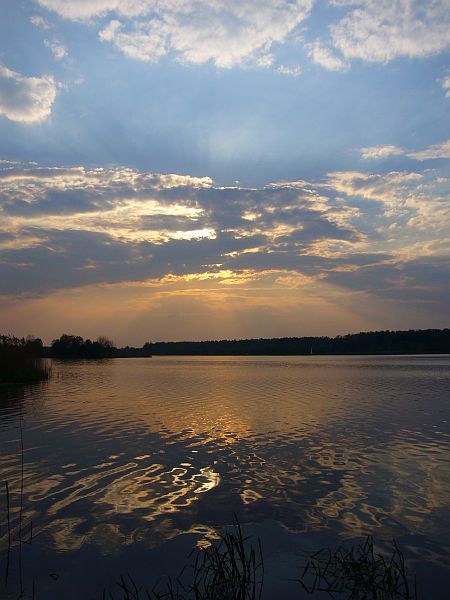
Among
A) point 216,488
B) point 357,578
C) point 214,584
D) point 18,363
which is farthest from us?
point 18,363

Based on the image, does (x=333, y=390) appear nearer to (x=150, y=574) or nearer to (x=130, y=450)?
(x=130, y=450)

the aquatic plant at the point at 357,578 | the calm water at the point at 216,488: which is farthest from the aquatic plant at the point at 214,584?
the aquatic plant at the point at 357,578

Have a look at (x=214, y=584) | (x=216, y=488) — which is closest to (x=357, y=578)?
(x=214, y=584)

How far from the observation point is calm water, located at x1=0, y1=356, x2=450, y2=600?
28.6 feet

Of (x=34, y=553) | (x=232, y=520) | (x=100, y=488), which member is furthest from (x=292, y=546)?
(x=100, y=488)

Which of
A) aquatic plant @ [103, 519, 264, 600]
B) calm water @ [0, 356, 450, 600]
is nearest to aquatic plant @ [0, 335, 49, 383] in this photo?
calm water @ [0, 356, 450, 600]

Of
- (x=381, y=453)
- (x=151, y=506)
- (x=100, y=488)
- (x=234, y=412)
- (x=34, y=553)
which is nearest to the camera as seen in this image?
(x=34, y=553)

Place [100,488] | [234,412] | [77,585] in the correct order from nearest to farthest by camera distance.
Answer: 1. [77,585]
2. [100,488]
3. [234,412]

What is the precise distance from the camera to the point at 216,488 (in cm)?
1305

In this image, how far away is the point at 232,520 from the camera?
1070 cm

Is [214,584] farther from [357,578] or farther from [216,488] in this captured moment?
[216,488]

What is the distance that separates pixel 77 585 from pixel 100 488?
5.32m

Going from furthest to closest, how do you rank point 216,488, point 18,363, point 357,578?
point 18,363 < point 216,488 < point 357,578

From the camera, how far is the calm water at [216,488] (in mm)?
8711
